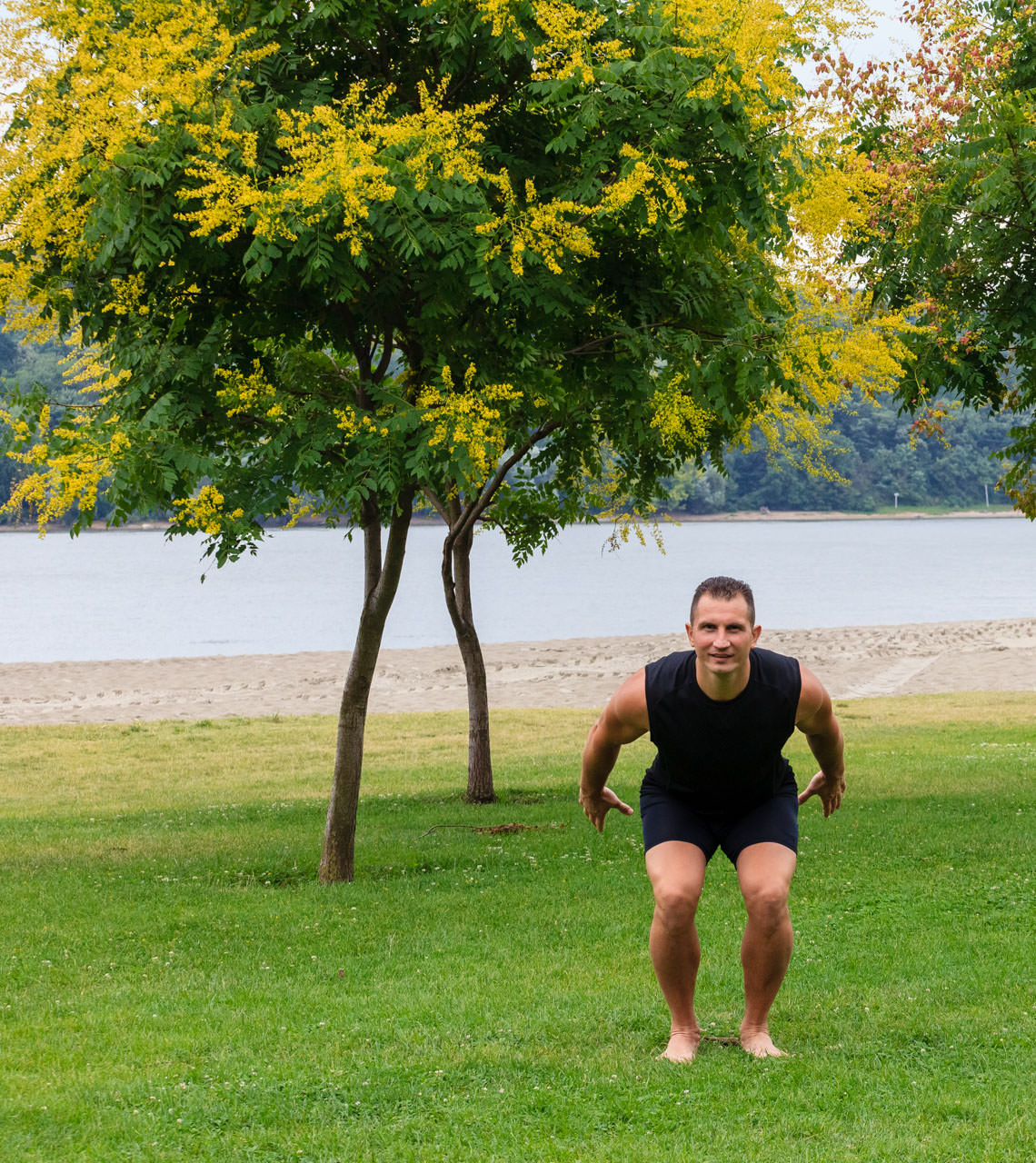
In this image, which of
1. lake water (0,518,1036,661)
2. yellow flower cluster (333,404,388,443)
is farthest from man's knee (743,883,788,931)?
lake water (0,518,1036,661)

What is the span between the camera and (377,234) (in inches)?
305

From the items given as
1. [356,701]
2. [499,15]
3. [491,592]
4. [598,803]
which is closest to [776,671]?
[598,803]

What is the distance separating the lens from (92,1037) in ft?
19.8

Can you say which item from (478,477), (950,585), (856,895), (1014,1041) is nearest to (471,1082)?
(1014,1041)

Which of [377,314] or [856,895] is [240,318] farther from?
[856,895]

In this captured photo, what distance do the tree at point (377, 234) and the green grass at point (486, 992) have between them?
1891mm

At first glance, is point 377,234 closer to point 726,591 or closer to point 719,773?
point 726,591

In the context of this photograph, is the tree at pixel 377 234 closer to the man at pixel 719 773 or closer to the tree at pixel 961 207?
the tree at pixel 961 207

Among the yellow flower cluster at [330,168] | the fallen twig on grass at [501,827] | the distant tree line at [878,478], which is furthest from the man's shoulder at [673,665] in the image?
the distant tree line at [878,478]

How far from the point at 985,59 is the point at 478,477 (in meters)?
5.97

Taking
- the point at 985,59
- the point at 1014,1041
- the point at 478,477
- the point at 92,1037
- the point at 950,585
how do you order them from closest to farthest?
the point at 1014,1041
the point at 92,1037
the point at 478,477
the point at 985,59
the point at 950,585

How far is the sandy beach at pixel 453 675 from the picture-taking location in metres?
26.5

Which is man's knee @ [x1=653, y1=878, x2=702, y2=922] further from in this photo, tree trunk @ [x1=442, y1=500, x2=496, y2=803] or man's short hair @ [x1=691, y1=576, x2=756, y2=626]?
tree trunk @ [x1=442, y1=500, x2=496, y2=803]

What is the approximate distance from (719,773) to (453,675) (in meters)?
25.5
